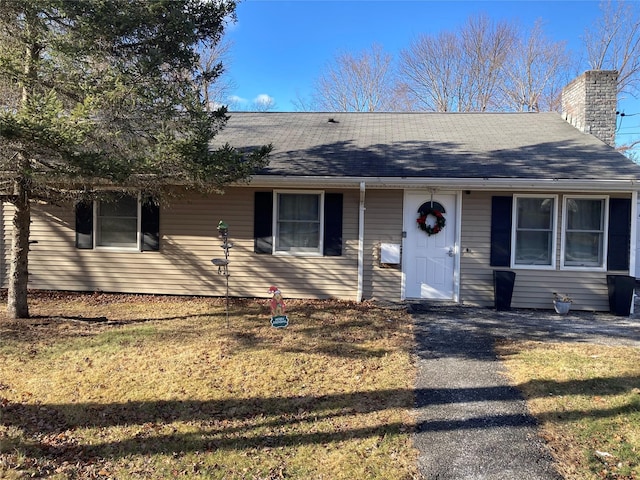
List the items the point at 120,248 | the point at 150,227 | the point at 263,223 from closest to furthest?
the point at 263,223, the point at 150,227, the point at 120,248

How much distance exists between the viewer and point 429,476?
271 cm

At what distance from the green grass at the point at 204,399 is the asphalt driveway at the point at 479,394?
21cm

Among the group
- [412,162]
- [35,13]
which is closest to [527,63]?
[412,162]

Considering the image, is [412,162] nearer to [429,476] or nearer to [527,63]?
[429,476]

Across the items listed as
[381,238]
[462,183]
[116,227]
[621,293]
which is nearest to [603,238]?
[621,293]

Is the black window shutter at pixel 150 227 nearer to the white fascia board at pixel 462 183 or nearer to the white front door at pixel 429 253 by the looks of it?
the white fascia board at pixel 462 183

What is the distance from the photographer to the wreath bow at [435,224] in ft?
24.3

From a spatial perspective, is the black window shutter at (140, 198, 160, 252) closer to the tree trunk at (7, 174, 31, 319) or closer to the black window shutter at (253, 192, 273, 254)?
the black window shutter at (253, 192, 273, 254)

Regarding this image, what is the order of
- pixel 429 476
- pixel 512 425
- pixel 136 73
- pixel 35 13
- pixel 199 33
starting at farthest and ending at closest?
1. pixel 199 33
2. pixel 136 73
3. pixel 35 13
4. pixel 512 425
5. pixel 429 476

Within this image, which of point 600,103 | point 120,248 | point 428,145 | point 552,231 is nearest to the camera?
point 552,231

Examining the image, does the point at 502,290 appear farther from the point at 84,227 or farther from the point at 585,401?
the point at 84,227

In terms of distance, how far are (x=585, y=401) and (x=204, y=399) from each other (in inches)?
130

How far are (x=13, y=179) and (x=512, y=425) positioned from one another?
20.1ft

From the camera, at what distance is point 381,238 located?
761 centimetres
